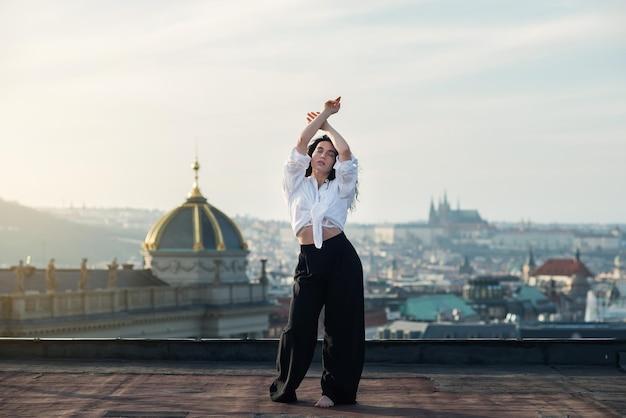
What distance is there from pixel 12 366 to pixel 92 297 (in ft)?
141

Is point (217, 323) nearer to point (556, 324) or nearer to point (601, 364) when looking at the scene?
point (601, 364)

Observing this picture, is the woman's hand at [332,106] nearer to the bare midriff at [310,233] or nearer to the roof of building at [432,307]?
the bare midriff at [310,233]

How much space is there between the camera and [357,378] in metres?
9.84

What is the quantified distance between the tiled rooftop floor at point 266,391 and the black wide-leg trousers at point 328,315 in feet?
0.81

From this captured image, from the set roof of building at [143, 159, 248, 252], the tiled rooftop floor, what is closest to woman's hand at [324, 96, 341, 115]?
the tiled rooftop floor

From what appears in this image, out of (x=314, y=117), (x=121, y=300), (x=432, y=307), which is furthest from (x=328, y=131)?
(x=432, y=307)

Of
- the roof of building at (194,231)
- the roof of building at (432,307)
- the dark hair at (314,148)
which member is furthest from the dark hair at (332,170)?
the roof of building at (432,307)

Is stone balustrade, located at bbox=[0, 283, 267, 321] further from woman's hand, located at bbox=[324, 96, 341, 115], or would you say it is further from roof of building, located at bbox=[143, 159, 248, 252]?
woman's hand, located at bbox=[324, 96, 341, 115]

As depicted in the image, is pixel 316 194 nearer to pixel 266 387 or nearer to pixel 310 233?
pixel 310 233

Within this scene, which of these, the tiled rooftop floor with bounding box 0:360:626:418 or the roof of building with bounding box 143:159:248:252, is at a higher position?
the roof of building with bounding box 143:159:248:252

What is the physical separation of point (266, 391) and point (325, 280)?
81 centimetres

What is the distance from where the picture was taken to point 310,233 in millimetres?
10039

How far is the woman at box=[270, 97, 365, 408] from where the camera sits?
388 inches

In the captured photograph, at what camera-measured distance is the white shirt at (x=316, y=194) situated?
394 inches
